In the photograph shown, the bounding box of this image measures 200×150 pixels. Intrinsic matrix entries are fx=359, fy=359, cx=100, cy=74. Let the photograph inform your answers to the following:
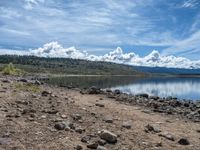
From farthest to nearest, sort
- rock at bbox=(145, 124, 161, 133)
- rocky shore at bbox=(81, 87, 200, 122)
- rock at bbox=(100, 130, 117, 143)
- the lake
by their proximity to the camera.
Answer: the lake → rocky shore at bbox=(81, 87, 200, 122) → rock at bbox=(145, 124, 161, 133) → rock at bbox=(100, 130, 117, 143)

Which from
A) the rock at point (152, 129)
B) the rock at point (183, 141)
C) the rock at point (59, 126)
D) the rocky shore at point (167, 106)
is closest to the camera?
the rock at point (59, 126)

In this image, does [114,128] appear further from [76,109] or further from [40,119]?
[76,109]

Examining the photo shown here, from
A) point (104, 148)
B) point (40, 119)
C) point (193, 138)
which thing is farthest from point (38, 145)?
point (193, 138)

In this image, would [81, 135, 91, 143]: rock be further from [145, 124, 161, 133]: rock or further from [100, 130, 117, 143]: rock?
[145, 124, 161, 133]: rock

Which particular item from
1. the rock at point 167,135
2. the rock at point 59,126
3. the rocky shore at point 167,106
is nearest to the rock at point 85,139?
the rock at point 59,126

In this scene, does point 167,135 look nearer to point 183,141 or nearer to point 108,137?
point 183,141

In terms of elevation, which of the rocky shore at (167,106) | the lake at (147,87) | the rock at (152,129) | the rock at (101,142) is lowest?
the lake at (147,87)

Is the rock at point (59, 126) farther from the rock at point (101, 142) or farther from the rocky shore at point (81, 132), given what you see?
the rock at point (101, 142)

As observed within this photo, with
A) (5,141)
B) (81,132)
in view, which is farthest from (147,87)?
(5,141)

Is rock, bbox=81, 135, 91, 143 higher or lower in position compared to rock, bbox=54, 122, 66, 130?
lower

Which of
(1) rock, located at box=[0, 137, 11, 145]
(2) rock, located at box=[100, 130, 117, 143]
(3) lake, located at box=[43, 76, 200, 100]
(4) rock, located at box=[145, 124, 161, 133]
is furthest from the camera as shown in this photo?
(3) lake, located at box=[43, 76, 200, 100]

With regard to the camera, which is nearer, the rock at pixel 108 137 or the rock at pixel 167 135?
the rock at pixel 108 137

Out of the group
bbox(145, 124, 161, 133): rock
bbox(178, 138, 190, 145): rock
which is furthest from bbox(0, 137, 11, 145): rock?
bbox(178, 138, 190, 145): rock

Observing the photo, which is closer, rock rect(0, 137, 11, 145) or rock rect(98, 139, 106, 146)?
rock rect(0, 137, 11, 145)
